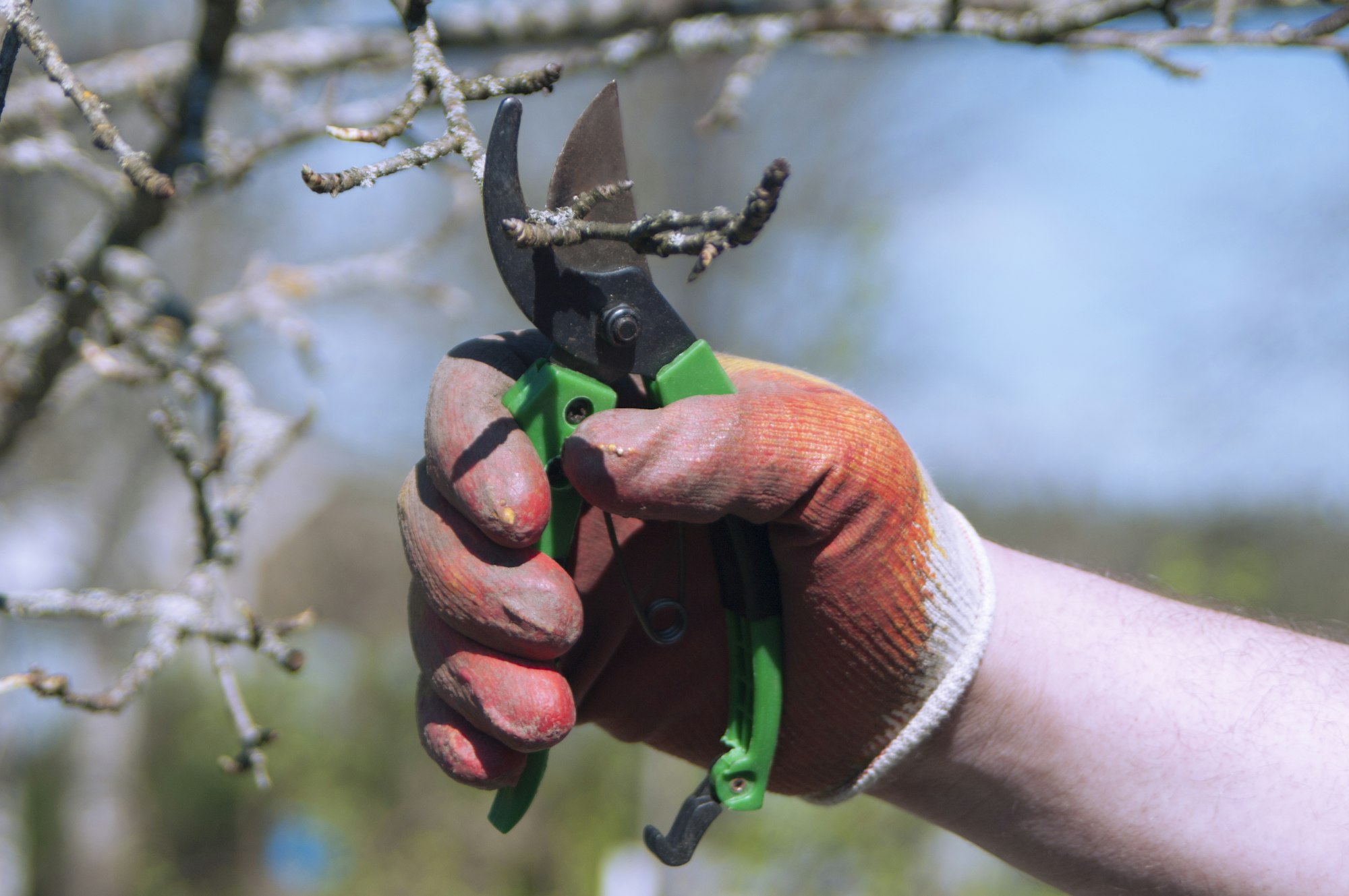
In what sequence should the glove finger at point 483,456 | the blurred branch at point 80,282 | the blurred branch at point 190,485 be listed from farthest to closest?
1. the blurred branch at point 80,282
2. the blurred branch at point 190,485
3. the glove finger at point 483,456

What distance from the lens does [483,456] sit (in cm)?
116

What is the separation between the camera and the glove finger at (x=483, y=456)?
1.15m

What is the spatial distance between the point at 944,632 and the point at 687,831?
0.49 m

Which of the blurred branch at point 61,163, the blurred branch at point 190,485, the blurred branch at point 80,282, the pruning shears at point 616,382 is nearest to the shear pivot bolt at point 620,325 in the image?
the pruning shears at point 616,382

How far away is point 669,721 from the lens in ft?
5.28

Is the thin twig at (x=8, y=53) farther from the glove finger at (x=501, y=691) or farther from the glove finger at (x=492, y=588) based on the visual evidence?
the glove finger at (x=501, y=691)

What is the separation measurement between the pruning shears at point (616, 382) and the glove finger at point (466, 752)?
77 millimetres

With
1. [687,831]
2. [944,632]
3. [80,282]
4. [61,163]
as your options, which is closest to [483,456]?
[687,831]

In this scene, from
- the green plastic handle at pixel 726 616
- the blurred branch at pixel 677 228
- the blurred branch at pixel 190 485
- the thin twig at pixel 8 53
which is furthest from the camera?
the blurred branch at pixel 190 485

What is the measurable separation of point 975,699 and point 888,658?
18cm

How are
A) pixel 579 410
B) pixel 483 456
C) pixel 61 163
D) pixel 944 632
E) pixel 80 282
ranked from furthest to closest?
pixel 61 163 < pixel 80 282 < pixel 944 632 < pixel 579 410 < pixel 483 456

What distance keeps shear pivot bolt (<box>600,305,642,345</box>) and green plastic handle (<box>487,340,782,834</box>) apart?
69 mm

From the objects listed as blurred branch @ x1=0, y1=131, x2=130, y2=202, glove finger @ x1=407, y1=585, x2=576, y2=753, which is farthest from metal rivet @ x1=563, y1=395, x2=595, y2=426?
blurred branch @ x1=0, y1=131, x2=130, y2=202

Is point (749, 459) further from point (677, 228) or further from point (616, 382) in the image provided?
point (677, 228)
